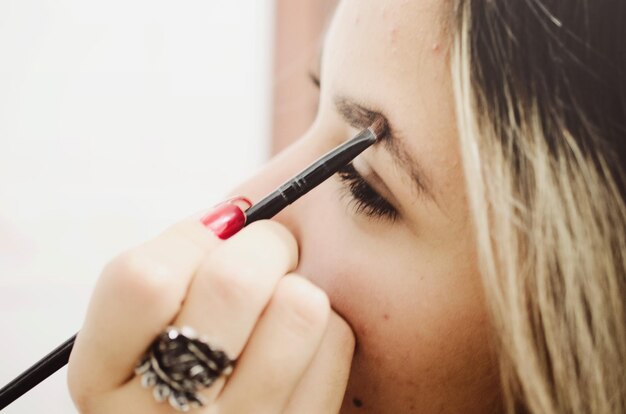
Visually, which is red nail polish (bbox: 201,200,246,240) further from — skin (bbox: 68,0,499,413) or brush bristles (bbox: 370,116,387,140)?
brush bristles (bbox: 370,116,387,140)

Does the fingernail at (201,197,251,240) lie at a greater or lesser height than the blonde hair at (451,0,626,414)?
greater

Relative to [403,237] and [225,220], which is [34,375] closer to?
[225,220]

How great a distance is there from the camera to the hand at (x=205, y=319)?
31cm

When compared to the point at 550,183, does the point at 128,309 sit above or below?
above

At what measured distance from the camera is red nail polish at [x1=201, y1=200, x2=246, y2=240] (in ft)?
1.26

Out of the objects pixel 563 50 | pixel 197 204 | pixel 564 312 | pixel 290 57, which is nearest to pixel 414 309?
pixel 564 312

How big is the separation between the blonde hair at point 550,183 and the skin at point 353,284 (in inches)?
0.9

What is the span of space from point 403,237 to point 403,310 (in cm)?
6

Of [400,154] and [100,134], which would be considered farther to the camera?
[100,134]

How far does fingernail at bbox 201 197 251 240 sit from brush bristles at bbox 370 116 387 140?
0.39ft

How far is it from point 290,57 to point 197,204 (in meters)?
0.31

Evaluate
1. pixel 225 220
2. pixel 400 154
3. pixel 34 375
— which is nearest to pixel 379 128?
pixel 400 154

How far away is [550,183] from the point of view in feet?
1.14

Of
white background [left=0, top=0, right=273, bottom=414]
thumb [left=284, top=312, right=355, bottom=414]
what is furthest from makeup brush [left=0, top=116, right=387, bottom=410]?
white background [left=0, top=0, right=273, bottom=414]
